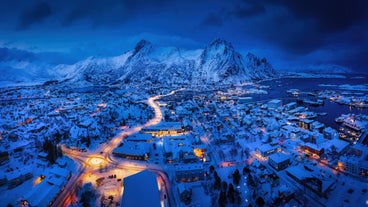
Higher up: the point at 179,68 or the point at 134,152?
the point at 179,68

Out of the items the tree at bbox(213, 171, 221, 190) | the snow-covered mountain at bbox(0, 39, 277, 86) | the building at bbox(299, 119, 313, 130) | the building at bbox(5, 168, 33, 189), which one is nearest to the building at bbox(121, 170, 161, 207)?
the tree at bbox(213, 171, 221, 190)

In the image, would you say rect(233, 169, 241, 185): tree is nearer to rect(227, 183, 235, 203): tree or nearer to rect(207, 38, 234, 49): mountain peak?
rect(227, 183, 235, 203): tree

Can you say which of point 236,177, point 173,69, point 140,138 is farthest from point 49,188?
point 173,69

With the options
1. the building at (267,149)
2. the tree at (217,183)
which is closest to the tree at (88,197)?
the tree at (217,183)

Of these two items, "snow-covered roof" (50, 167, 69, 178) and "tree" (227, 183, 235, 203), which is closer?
"tree" (227, 183, 235, 203)

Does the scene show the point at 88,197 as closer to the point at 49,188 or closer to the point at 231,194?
the point at 49,188

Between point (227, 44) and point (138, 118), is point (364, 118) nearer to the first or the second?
point (138, 118)

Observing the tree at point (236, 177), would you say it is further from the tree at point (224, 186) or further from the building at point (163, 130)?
the building at point (163, 130)
